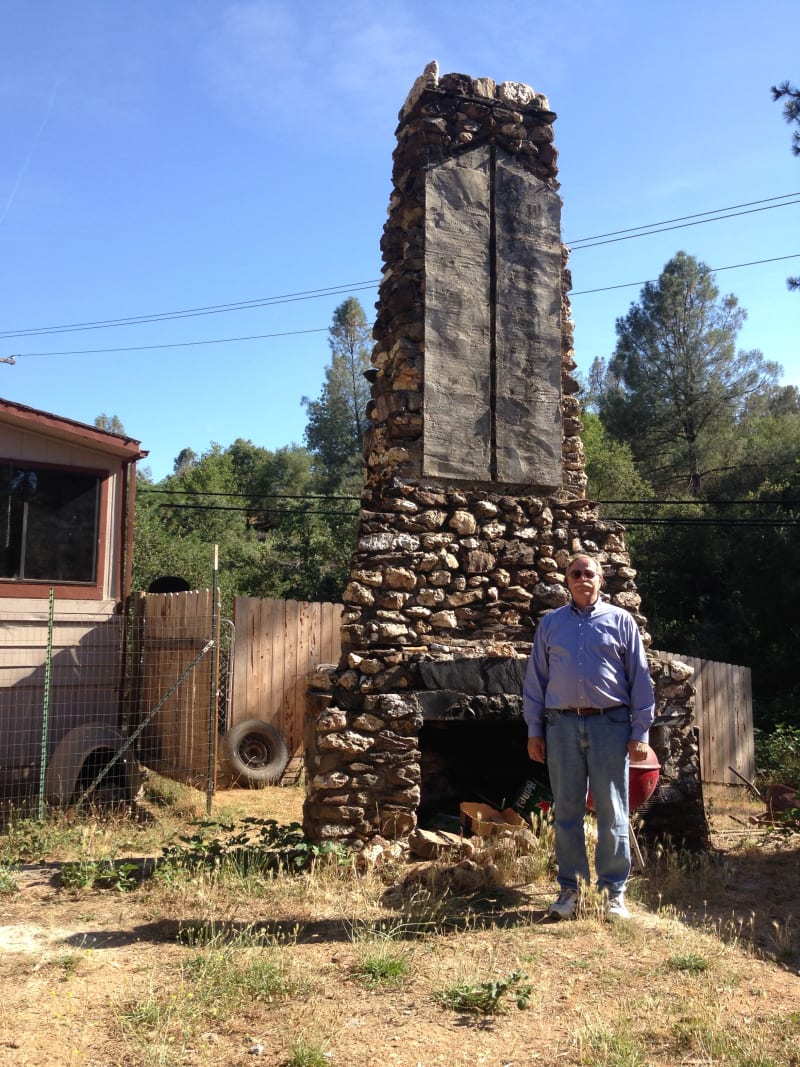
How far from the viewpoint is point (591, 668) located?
4.97 metres

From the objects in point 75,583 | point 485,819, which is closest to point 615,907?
point 485,819

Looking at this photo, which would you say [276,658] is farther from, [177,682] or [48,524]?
[48,524]

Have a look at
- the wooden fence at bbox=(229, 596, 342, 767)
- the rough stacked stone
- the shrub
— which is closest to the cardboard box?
the rough stacked stone

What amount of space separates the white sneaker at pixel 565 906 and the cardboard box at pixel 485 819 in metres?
1.42

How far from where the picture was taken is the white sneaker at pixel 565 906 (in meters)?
4.87

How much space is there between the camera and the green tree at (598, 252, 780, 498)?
29844 millimetres

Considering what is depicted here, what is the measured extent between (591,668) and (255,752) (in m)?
6.88

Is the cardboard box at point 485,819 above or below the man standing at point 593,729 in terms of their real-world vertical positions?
below

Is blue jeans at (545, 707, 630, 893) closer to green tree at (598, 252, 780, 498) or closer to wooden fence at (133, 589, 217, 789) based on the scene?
wooden fence at (133, 589, 217, 789)

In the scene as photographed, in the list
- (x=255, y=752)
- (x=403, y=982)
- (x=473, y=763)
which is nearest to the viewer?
(x=403, y=982)

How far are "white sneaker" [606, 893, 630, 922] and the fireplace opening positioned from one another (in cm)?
287

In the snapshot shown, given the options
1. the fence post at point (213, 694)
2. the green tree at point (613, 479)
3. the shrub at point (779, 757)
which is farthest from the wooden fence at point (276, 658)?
the green tree at point (613, 479)

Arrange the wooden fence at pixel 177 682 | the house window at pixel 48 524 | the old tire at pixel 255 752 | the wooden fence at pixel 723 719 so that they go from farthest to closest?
the wooden fence at pixel 723 719 → the old tire at pixel 255 752 → the house window at pixel 48 524 → the wooden fence at pixel 177 682

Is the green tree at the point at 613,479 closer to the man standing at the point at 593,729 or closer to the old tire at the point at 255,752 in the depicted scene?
the old tire at the point at 255,752
